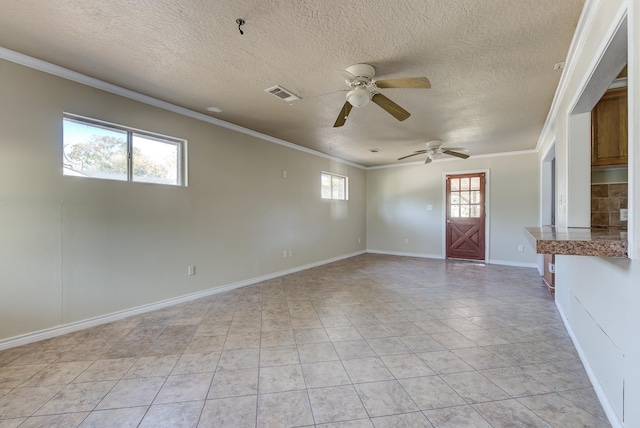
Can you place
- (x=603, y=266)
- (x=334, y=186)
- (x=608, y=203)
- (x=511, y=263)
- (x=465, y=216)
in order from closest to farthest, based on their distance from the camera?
(x=603, y=266), (x=608, y=203), (x=511, y=263), (x=465, y=216), (x=334, y=186)

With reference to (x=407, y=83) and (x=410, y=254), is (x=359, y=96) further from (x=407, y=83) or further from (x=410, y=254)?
(x=410, y=254)

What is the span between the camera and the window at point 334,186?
6.62 metres

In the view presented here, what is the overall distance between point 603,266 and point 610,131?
1.86 m

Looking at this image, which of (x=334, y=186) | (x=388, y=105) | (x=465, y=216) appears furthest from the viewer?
(x=334, y=186)

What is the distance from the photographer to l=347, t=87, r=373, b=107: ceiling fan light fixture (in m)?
2.58

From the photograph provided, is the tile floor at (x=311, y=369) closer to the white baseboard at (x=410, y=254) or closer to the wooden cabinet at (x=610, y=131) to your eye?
the wooden cabinet at (x=610, y=131)

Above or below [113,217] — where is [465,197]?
above

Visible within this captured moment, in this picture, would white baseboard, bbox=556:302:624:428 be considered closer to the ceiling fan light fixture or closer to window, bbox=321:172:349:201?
the ceiling fan light fixture

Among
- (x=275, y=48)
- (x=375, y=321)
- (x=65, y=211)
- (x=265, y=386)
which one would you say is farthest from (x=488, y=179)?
(x=65, y=211)

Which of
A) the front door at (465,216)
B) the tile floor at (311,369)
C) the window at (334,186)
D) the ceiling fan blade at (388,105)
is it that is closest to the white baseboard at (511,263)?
the front door at (465,216)

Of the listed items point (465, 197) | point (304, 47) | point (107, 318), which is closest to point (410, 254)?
point (465, 197)

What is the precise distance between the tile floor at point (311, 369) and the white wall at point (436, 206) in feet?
9.37

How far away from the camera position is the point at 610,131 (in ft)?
9.00

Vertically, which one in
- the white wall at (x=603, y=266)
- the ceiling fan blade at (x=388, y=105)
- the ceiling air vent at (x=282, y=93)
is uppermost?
the ceiling air vent at (x=282, y=93)
